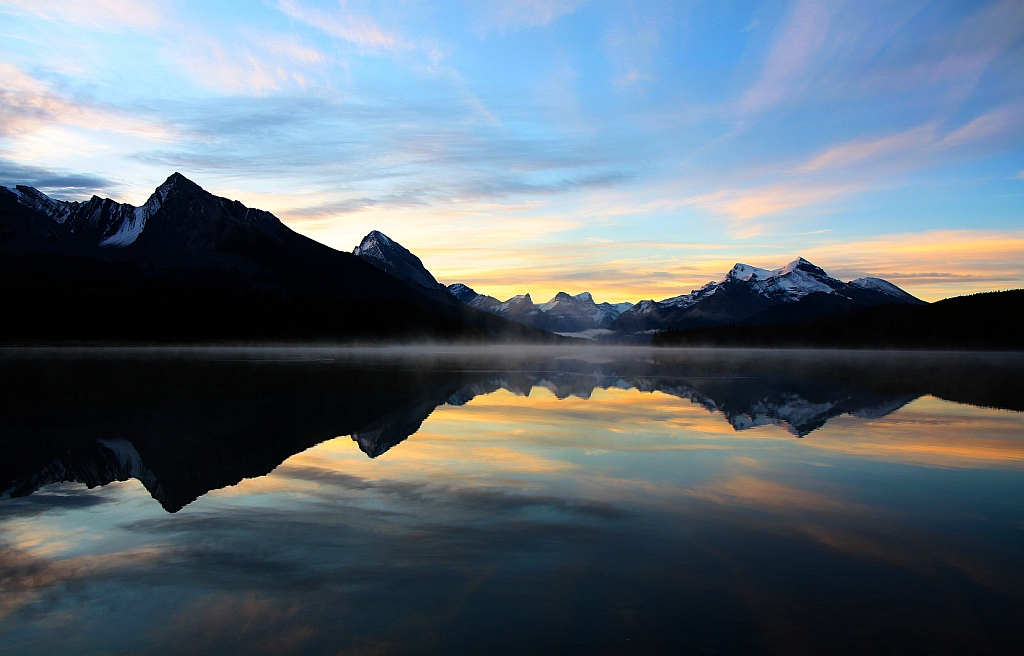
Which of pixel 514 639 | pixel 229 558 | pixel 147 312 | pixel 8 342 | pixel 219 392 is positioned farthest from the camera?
pixel 147 312

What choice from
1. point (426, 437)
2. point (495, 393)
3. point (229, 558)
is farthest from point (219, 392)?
point (229, 558)

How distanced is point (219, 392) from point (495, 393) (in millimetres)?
16422

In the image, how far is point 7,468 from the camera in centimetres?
1641

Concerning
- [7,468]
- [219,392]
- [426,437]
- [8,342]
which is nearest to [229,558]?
[7,468]

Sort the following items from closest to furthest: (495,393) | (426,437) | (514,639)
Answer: (514,639), (426,437), (495,393)

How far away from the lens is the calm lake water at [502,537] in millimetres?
7879

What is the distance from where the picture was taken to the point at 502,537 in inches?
453

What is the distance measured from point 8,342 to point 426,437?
18150 cm

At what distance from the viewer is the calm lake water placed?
25.8 feet

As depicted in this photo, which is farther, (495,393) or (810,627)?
(495,393)

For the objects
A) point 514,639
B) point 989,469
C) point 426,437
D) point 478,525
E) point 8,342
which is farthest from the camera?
point 8,342

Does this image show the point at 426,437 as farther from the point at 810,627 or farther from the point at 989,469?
the point at 989,469

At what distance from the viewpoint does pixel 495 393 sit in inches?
1564

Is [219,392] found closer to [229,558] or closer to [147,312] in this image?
[229,558]
